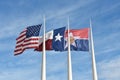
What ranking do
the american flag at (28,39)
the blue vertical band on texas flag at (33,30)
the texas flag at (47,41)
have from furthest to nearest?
the blue vertical band on texas flag at (33,30)
the texas flag at (47,41)
the american flag at (28,39)

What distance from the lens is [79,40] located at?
124750mm

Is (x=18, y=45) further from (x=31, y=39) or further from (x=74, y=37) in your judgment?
(x=74, y=37)

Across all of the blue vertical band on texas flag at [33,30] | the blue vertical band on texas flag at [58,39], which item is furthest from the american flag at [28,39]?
the blue vertical band on texas flag at [58,39]

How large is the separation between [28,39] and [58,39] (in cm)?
594

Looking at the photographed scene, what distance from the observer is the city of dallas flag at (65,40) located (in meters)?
124

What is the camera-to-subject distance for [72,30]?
12588 cm

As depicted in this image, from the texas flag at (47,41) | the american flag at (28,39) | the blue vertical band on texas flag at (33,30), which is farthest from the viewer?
the blue vertical band on texas flag at (33,30)

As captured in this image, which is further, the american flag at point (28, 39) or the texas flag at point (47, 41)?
the texas flag at point (47, 41)

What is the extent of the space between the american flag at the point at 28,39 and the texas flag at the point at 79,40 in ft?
20.3

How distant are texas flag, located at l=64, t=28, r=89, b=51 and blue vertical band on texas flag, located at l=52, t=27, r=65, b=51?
1082 mm

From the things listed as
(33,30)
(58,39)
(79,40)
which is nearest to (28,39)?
(33,30)

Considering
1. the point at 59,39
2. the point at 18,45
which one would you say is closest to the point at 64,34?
the point at 59,39

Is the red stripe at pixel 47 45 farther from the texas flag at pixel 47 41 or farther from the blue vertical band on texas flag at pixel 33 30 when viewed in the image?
the blue vertical band on texas flag at pixel 33 30

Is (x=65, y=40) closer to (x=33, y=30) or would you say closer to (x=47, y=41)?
(x=47, y=41)
